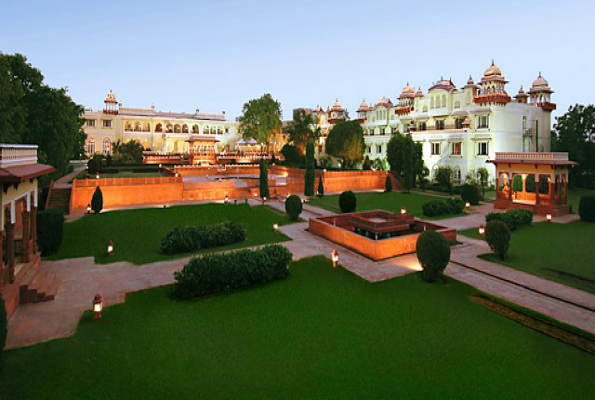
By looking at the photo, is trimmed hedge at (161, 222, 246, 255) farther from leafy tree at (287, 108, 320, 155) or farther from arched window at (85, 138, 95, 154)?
arched window at (85, 138, 95, 154)

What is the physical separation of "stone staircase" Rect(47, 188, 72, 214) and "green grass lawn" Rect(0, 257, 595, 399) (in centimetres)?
1864

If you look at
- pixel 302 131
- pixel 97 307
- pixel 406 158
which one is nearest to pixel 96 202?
pixel 97 307

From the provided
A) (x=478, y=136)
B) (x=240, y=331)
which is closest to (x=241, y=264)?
(x=240, y=331)

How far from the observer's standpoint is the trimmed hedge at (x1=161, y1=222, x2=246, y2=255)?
17700 millimetres

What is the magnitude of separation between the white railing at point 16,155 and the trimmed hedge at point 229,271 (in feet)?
20.0

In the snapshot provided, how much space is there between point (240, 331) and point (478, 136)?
3985 centimetres

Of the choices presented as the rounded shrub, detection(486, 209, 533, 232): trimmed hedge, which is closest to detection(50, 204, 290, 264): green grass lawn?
the rounded shrub

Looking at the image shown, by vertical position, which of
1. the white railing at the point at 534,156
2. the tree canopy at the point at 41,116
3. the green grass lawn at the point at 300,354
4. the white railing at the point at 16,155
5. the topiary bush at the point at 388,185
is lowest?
the green grass lawn at the point at 300,354

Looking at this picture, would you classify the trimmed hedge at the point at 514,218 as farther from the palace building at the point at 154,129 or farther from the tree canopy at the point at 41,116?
the palace building at the point at 154,129

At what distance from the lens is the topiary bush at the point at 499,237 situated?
1622 cm

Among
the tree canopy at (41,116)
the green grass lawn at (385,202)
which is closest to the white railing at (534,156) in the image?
the green grass lawn at (385,202)

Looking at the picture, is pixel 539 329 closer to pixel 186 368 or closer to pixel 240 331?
pixel 240 331

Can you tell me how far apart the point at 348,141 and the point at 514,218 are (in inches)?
1202

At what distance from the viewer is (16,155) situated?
11945 mm
